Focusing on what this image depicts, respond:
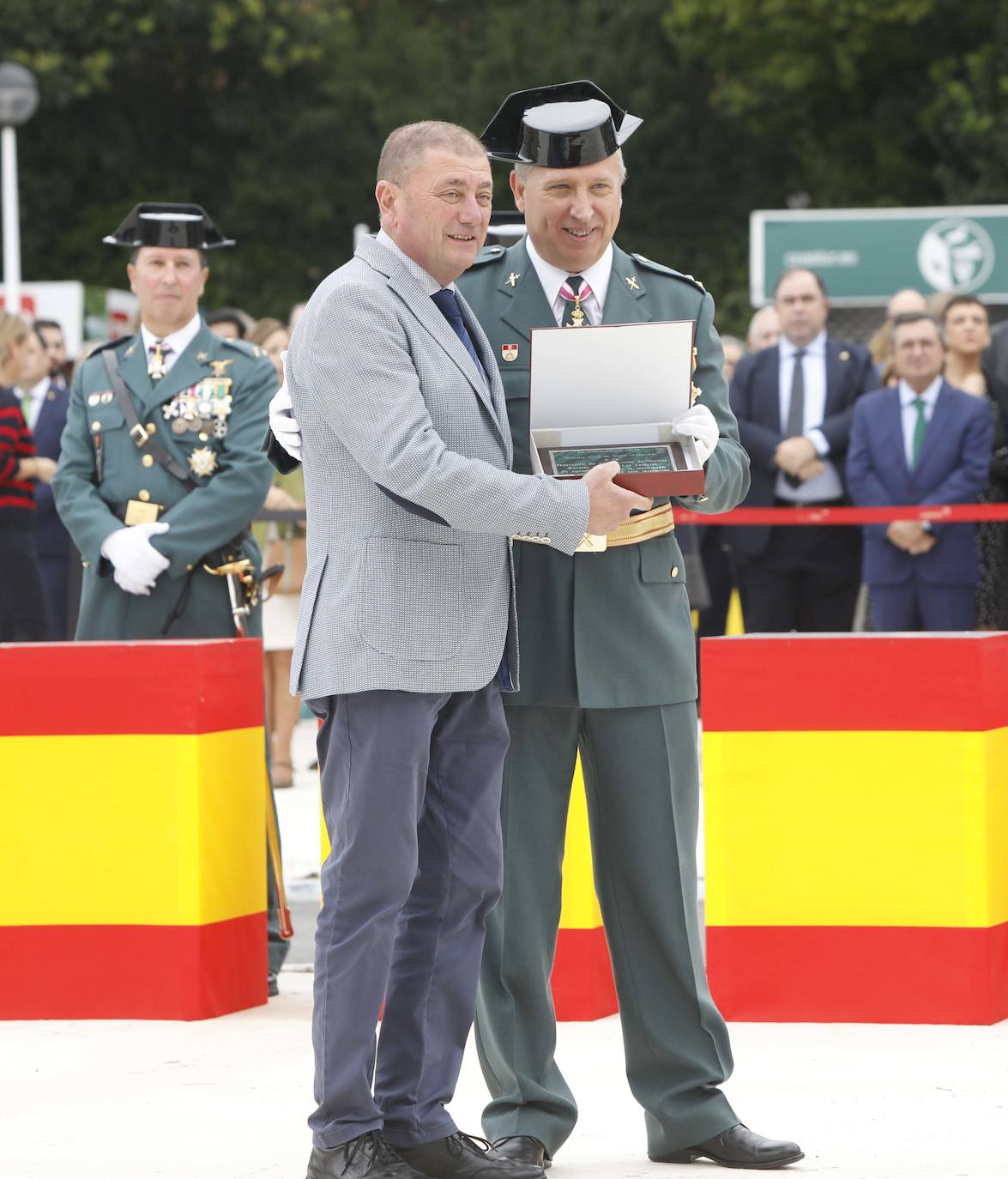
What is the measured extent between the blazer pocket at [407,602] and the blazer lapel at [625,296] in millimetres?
730

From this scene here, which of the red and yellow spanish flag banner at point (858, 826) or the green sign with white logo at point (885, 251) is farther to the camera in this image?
the green sign with white logo at point (885, 251)

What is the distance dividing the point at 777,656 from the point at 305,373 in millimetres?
2011

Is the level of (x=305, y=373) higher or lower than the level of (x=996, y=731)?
higher

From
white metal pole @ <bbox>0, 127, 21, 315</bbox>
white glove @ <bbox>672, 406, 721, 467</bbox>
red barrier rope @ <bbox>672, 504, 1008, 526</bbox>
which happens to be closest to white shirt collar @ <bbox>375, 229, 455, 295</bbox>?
white glove @ <bbox>672, 406, 721, 467</bbox>

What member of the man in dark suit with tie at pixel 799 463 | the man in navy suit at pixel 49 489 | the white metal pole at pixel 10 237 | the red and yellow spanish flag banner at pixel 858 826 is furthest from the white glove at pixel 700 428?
the white metal pole at pixel 10 237

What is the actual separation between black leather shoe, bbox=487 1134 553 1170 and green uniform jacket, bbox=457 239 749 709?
2.84 ft

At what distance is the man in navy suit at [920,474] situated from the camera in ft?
31.4

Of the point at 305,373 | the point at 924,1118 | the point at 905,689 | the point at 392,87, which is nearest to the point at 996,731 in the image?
the point at 905,689

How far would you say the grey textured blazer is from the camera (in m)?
3.96

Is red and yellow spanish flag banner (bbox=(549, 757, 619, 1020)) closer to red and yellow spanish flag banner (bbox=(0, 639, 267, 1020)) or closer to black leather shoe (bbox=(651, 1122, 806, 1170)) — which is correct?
red and yellow spanish flag banner (bbox=(0, 639, 267, 1020))

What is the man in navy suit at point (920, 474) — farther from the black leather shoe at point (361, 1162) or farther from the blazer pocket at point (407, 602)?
the black leather shoe at point (361, 1162)

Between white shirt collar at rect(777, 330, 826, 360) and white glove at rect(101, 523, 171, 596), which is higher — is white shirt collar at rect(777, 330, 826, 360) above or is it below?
above

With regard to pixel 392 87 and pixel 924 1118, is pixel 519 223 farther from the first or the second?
pixel 392 87

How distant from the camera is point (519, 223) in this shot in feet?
23.7
